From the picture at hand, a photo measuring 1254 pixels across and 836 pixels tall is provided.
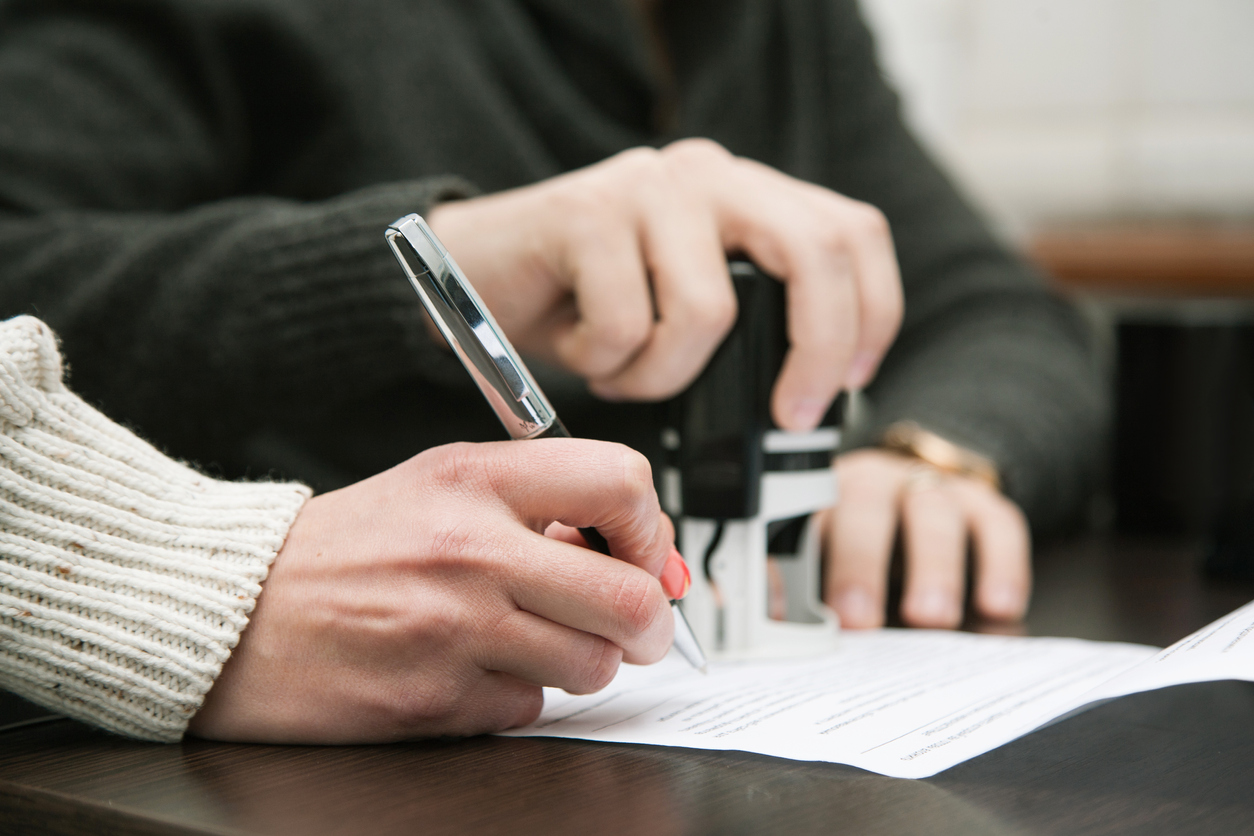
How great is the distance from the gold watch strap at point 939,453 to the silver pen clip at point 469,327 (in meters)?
0.45

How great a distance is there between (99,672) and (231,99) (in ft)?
1.84

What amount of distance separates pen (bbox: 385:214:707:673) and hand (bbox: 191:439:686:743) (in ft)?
0.03

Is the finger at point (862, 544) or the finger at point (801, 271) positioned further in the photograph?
the finger at point (862, 544)

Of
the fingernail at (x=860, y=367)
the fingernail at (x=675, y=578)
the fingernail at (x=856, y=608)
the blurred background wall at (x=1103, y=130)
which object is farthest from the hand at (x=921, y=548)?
the blurred background wall at (x=1103, y=130)

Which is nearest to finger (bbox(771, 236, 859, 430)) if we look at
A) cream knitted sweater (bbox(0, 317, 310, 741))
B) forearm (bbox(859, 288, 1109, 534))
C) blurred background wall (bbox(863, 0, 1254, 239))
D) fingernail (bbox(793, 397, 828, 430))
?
fingernail (bbox(793, 397, 828, 430))

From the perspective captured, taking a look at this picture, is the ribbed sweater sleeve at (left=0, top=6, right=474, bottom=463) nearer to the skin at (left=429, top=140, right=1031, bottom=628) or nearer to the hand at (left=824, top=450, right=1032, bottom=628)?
the skin at (left=429, top=140, right=1031, bottom=628)

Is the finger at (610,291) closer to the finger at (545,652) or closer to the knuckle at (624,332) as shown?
the knuckle at (624,332)

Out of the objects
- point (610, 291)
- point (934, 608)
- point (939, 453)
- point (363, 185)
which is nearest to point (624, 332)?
point (610, 291)

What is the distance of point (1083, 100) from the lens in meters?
1.32

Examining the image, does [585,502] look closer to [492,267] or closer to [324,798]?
[324,798]

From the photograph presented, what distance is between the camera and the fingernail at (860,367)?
46 centimetres

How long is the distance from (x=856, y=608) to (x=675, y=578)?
22 cm

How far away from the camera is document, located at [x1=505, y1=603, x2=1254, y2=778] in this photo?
278mm

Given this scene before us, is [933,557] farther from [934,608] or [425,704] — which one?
[425,704]
